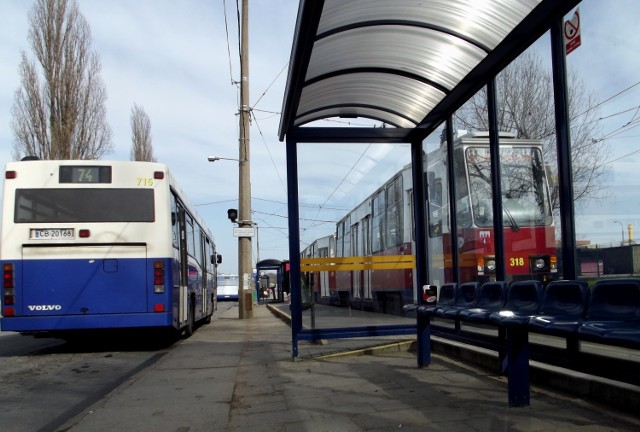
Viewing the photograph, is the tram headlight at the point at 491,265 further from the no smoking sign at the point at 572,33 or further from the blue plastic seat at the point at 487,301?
the no smoking sign at the point at 572,33

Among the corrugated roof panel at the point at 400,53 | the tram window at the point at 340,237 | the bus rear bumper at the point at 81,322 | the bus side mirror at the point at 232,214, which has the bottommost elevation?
the bus rear bumper at the point at 81,322

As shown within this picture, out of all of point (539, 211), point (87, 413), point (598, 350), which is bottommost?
point (87, 413)

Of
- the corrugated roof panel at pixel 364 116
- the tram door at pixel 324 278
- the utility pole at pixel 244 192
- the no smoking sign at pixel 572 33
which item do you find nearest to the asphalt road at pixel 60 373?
the tram door at pixel 324 278

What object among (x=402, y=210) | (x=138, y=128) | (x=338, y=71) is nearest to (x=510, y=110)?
(x=338, y=71)

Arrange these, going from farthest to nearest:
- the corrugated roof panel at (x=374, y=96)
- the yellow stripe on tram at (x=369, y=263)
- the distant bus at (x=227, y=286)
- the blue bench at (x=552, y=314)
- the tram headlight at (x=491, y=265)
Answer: the distant bus at (x=227, y=286) < the yellow stripe on tram at (x=369, y=263) < the corrugated roof panel at (x=374, y=96) < the tram headlight at (x=491, y=265) < the blue bench at (x=552, y=314)

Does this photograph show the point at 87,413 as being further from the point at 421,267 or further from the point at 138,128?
the point at 138,128

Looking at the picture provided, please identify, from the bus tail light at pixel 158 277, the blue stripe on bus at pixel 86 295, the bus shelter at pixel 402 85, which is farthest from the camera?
the bus tail light at pixel 158 277

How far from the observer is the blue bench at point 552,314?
378 cm

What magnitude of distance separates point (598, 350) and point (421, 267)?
360 centimetres

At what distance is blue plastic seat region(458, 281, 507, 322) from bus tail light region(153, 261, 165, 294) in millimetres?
5937

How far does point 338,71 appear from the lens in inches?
300

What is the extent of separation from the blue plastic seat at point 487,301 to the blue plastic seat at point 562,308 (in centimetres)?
53

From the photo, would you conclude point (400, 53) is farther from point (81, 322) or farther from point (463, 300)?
point (81, 322)

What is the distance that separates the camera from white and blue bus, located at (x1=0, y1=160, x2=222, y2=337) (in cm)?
991
